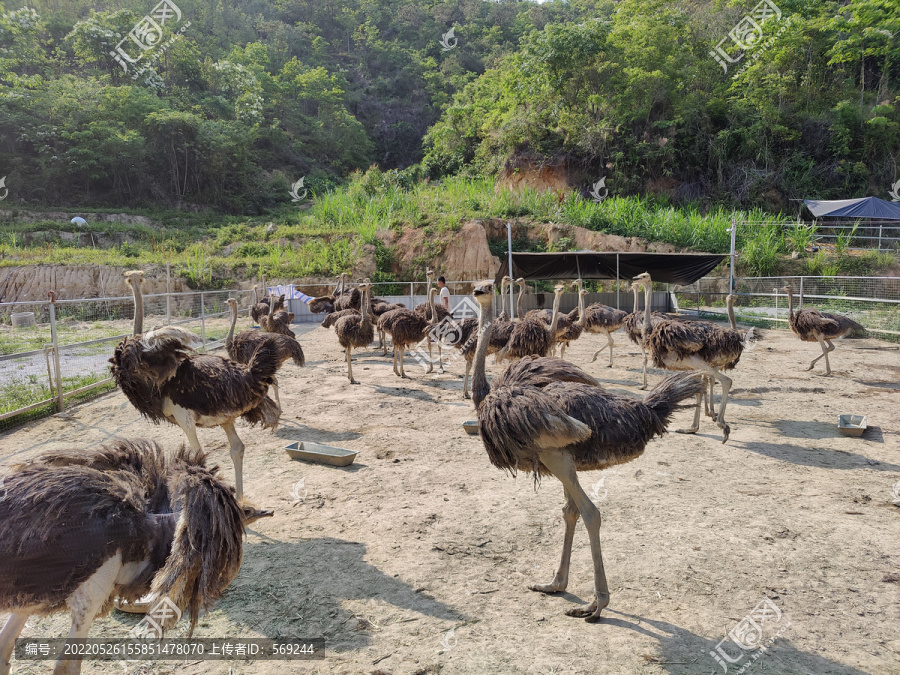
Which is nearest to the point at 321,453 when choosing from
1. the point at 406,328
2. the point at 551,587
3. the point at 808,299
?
the point at 551,587

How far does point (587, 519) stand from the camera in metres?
3.02

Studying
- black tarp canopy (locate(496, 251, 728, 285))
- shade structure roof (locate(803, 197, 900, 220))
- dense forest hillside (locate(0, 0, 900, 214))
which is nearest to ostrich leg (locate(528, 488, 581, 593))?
black tarp canopy (locate(496, 251, 728, 285))

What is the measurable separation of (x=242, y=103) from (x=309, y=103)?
847 cm

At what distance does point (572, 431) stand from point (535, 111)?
2769cm

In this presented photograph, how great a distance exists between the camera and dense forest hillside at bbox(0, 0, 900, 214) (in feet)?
82.9

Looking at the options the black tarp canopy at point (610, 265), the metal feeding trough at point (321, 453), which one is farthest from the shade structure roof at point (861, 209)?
the metal feeding trough at point (321, 453)

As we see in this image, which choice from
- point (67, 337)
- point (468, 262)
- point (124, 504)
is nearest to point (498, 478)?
point (124, 504)

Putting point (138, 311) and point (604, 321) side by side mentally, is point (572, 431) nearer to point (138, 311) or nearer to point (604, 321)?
point (138, 311)

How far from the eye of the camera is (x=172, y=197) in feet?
113

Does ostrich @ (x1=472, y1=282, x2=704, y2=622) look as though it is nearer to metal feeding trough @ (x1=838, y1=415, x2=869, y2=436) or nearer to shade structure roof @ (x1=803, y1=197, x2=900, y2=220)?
metal feeding trough @ (x1=838, y1=415, x2=869, y2=436)

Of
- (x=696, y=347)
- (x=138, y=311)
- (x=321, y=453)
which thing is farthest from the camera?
(x=696, y=347)

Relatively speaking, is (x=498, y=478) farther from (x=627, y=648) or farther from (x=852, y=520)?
(x=852, y=520)

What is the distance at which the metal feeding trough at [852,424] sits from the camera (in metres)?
5.94

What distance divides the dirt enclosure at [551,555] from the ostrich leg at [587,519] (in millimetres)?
84
